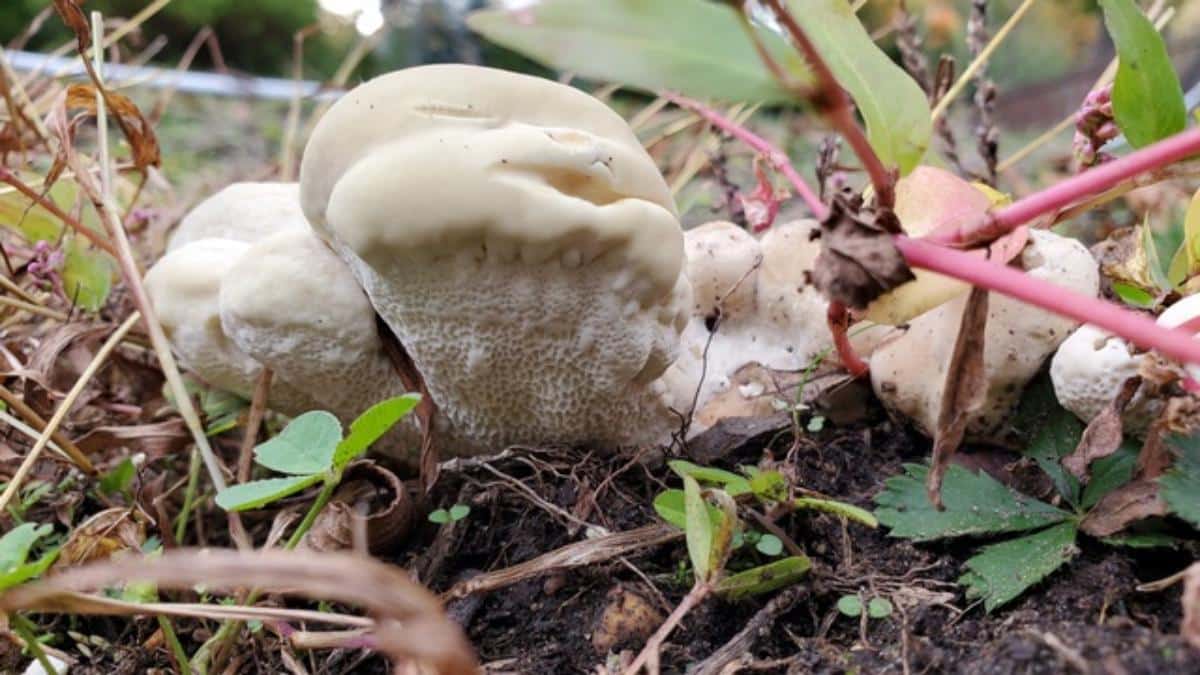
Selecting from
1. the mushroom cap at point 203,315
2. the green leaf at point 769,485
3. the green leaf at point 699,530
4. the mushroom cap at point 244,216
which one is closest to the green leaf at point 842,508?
the green leaf at point 769,485

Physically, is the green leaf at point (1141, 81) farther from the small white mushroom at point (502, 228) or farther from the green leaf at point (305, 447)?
the green leaf at point (305, 447)

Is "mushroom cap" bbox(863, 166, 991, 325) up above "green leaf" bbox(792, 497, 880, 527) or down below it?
above

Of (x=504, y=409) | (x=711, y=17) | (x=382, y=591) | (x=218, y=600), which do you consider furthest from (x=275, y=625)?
(x=711, y=17)

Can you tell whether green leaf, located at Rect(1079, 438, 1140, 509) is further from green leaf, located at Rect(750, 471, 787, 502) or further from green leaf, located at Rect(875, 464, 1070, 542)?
green leaf, located at Rect(750, 471, 787, 502)

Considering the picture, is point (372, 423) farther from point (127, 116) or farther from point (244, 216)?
point (127, 116)

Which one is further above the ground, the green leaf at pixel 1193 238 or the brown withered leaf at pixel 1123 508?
the green leaf at pixel 1193 238

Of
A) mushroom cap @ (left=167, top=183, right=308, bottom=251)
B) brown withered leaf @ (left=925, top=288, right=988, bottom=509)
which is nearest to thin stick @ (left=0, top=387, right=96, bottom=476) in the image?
mushroom cap @ (left=167, top=183, right=308, bottom=251)

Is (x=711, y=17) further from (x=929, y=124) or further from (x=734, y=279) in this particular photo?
(x=734, y=279)
